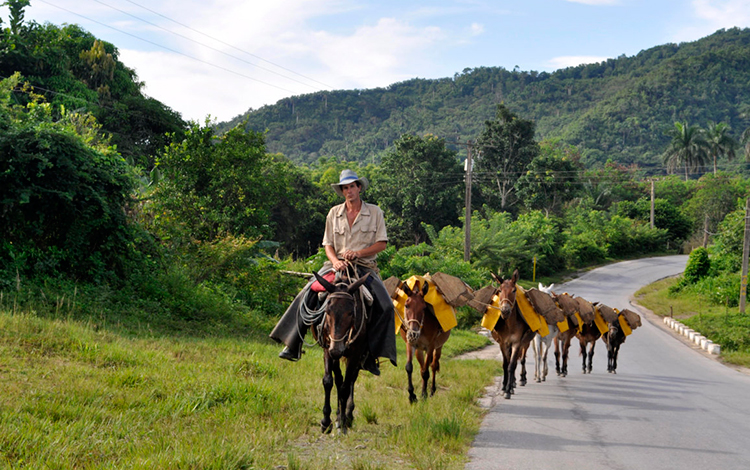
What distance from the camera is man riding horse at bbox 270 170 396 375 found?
23.4ft

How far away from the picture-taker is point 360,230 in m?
7.40

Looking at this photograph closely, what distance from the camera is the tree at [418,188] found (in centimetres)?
5203

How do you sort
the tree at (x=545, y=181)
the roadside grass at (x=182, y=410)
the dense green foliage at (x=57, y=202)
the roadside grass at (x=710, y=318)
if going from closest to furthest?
the roadside grass at (x=182, y=410) → the dense green foliage at (x=57, y=202) → the roadside grass at (x=710, y=318) → the tree at (x=545, y=181)

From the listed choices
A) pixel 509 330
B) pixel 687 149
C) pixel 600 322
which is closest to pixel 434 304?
pixel 509 330

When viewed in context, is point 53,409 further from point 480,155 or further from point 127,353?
point 480,155

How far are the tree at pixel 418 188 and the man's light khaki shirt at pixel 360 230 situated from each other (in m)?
43.6

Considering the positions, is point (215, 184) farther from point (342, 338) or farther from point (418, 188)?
point (418, 188)

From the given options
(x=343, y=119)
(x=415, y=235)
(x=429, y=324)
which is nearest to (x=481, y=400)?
(x=429, y=324)

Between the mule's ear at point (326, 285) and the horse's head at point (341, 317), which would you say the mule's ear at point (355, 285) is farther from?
the mule's ear at point (326, 285)

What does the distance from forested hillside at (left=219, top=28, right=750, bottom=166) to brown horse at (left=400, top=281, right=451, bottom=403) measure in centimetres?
9656

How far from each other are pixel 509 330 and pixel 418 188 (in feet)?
138

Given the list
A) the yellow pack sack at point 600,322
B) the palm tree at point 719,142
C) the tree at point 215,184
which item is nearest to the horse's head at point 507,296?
the yellow pack sack at point 600,322

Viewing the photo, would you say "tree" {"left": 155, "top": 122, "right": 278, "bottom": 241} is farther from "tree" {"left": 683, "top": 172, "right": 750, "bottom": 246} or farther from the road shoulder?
"tree" {"left": 683, "top": 172, "right": 750, "bottom": 246}

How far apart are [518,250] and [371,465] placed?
32724 millimetres
